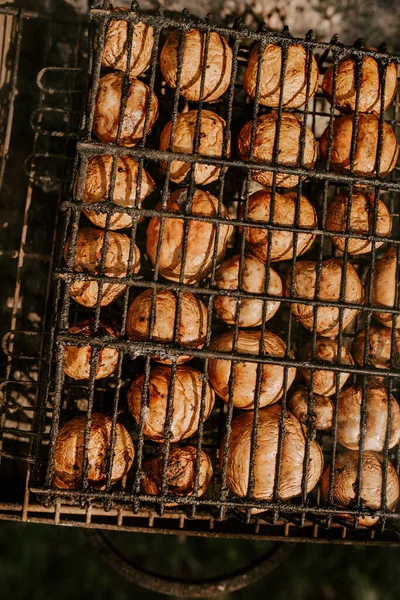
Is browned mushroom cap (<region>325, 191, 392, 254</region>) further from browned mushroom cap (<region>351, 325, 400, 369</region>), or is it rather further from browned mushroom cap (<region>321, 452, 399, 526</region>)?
browned mushroom cap (<region>321, 452, 399, 526</region>)

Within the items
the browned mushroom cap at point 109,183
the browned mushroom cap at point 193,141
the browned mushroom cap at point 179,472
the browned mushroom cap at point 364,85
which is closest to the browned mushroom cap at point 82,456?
the browned mushroom cap at point 179,472

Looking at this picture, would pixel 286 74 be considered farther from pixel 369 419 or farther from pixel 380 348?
pixel 369 419

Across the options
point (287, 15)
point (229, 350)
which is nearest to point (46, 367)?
point (229, 350)

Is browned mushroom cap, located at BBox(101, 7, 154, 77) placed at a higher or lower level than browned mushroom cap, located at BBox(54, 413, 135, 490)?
higher

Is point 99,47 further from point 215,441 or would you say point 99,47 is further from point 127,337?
point 215,441

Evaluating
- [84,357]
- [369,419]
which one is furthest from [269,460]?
[84,357]

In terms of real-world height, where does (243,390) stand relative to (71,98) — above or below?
below

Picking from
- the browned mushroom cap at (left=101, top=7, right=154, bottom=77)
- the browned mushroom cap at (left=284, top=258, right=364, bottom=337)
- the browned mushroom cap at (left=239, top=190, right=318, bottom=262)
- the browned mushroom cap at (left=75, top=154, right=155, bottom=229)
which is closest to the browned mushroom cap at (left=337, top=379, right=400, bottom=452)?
the browned mushroom cap at (left=284, top=258, right=364, bottom=337)
